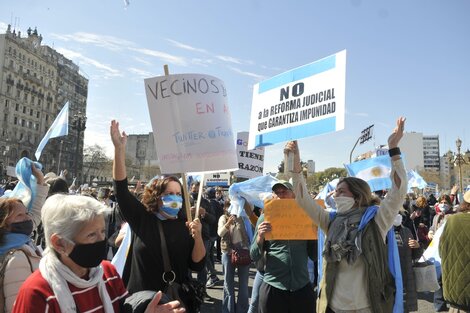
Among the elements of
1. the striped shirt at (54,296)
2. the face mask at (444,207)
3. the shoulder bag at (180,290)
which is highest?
the face mask at (444,207)

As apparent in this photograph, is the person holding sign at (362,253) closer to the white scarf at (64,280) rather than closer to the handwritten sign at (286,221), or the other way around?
the handwritten sign at (286,221)

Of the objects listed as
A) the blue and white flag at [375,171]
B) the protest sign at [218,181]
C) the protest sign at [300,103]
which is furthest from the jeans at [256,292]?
the protest sign at [218,181]

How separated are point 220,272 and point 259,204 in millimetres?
4343

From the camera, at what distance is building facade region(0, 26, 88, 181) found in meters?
74.2

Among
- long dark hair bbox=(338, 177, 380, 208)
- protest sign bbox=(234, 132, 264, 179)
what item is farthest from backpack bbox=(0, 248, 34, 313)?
protest sign bbox=(234, 132, 264, 179)

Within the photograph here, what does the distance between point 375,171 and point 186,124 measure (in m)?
4.65

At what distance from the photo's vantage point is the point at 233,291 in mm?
6051

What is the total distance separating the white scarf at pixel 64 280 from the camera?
1876 millimetres

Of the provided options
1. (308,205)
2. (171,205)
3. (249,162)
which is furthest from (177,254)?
(249,162)

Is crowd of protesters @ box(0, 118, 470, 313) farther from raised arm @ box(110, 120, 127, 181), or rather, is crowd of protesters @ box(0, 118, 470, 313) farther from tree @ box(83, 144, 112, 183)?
tree @ box(83, 144, 112, 183)

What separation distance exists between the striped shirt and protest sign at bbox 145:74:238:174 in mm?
1263

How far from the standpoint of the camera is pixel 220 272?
34.5 ft

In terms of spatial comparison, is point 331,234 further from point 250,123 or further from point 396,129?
point 250,123

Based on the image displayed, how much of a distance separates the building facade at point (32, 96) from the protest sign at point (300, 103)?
66.3 m
